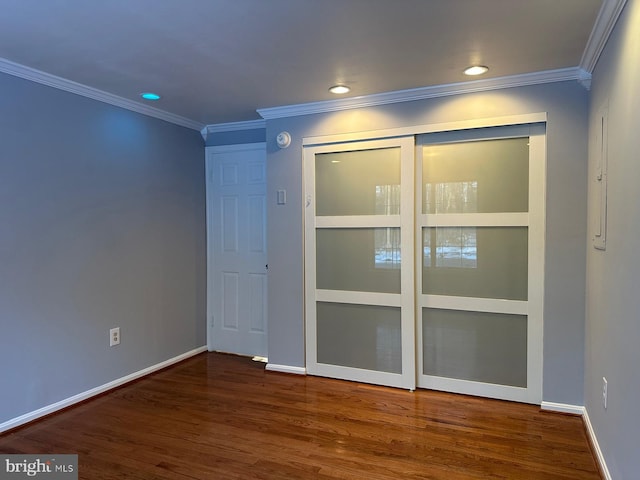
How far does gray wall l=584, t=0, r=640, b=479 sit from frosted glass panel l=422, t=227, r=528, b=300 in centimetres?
57

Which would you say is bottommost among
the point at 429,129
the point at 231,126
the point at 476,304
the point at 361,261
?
the point at 476,304

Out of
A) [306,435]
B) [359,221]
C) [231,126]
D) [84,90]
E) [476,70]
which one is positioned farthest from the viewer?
[231,126]

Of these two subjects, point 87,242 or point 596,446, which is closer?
point 596,446

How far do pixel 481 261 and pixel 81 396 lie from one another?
10.1ft

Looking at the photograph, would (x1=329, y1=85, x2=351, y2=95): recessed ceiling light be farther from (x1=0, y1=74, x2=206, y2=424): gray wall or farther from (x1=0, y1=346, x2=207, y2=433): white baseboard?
(x1=0, y1=346, x2=207, y2=433): white baseboard

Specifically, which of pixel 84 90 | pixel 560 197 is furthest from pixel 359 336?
pixel 84 90

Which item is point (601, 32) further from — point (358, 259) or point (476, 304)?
point (358, 259)

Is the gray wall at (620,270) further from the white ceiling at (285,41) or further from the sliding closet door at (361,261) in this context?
the sliding closet door at (361,261)

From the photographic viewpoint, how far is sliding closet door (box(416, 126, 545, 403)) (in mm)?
2922

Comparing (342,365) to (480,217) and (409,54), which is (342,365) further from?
(409,54)

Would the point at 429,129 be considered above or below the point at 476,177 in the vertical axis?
above

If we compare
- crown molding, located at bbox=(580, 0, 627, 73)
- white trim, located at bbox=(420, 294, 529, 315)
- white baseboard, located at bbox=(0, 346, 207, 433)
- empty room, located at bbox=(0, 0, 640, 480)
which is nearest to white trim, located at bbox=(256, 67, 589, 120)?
empty room, located at bbox=(0, 0, 640, 480)

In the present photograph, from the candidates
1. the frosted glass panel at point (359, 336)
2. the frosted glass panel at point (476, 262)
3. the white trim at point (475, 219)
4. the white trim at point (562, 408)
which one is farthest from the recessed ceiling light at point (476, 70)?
the white trim at point (562, 408)

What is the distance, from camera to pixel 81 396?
309 cm
